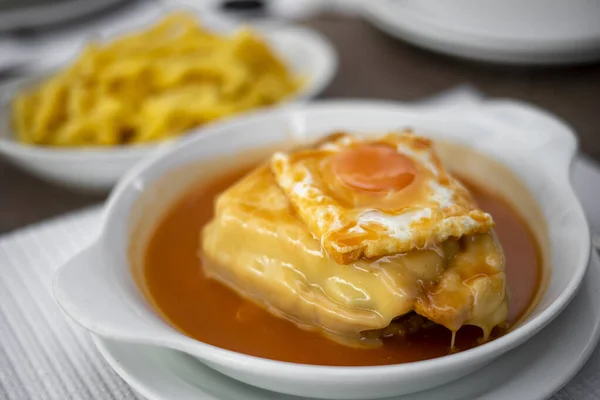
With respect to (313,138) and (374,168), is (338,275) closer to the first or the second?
(374,168)

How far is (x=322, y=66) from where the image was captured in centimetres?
203

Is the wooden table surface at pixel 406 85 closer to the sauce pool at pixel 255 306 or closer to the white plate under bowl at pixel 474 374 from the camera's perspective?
the sauce pool at pixel 255 306

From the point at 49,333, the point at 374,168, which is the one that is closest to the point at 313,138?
the point at 374,168

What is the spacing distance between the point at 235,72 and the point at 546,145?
934mm

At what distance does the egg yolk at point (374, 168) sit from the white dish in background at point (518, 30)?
111 centimetres

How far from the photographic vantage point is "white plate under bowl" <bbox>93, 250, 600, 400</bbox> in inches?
34.5

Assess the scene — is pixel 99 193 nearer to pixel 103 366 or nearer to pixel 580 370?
pixel 103 366

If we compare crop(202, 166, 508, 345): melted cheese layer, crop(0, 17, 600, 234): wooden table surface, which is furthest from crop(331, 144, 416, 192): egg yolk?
crop(0, 17, 600, 234): wooden table surface

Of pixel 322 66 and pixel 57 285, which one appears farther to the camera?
pixel 322 66

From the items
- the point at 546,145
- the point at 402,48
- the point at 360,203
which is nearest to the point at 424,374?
the point at 360,203

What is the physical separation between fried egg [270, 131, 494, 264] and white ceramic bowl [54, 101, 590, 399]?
18 cm

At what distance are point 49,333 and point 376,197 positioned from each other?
0.57 m

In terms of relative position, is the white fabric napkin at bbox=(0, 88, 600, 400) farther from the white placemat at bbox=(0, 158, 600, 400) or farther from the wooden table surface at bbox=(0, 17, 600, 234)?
the wooden table surface at bbox=(0, 17, 600, 234)

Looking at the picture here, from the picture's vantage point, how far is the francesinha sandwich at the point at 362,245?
3.08 ft
